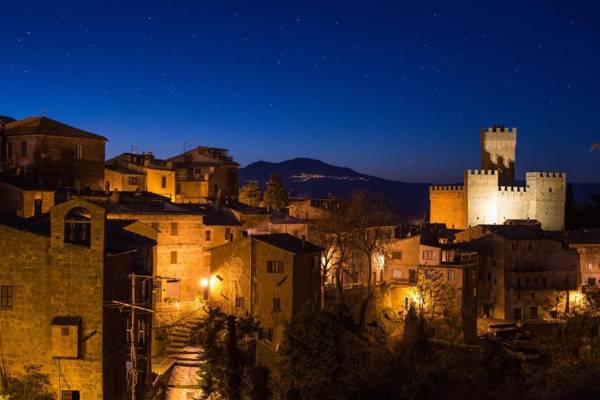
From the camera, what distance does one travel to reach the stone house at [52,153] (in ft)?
147

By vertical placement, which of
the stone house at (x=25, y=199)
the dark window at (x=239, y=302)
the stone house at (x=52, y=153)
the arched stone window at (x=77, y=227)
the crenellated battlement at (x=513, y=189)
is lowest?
the dark window at (x=239, y=302)

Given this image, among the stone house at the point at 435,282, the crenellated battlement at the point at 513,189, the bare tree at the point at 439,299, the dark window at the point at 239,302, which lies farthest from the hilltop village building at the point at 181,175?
the crenellated battlement at the point at 513,189

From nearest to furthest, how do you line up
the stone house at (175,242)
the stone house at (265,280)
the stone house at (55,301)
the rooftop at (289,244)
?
the stone house at (55,301)
the stone house at (265,280)
the rooftop at (289,244)
the stone house at (175,242)

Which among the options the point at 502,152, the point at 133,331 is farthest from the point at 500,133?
the point at 133,331

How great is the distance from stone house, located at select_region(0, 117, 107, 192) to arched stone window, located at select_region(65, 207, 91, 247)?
52.8 feet

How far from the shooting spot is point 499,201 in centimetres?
6694

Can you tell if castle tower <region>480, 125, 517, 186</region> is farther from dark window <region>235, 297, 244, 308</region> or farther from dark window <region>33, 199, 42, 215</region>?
dark window <region>33, 199, 42, 215</region>

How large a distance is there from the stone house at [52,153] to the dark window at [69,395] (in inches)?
783

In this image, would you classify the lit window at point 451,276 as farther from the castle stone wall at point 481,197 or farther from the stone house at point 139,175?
the castle stone wall at point 481,197

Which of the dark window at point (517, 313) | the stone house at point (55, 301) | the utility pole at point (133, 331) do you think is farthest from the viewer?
the dark window at point (517, 313)

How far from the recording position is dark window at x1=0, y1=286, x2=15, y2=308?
82.9ft

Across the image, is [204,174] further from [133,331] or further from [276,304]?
[133,331]

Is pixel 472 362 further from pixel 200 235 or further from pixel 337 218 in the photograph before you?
pixel 200 235

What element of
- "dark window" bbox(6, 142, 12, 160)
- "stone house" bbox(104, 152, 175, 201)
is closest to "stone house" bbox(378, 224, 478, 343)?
"stone house" bbox(104, 152, 175, 201)
